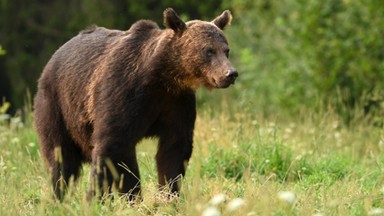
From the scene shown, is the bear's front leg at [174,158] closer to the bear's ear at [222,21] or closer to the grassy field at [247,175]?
the grassy field at [247,175]

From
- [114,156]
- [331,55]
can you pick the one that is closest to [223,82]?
[114,156]

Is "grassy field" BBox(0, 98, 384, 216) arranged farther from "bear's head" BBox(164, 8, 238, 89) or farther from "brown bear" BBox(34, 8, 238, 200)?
"bear's head" BBox(164, 8, 238, 89)

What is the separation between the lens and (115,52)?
807 centimetres

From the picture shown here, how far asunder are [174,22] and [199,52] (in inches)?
14.3

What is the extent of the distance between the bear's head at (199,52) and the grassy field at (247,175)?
2.24 feet

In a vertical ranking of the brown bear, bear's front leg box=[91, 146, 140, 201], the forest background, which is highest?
the brown bear

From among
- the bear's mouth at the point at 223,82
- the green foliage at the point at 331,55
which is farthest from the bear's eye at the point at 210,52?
the green foliage at the point at 331,55

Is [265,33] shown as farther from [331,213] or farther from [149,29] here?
[331,213]

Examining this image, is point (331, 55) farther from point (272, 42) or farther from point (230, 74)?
point (230, 74)

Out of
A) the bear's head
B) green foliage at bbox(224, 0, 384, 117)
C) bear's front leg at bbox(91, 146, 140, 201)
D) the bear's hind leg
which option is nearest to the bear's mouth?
the bear's head

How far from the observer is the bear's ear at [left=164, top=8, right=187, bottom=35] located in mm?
7785

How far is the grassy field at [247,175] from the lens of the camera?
634 cm

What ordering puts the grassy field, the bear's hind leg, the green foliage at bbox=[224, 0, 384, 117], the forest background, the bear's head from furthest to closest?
the forest background
the green foliage at bbox=[224, 0, 384, 117]
the bear's hind leg
the bear's head
the grassy field

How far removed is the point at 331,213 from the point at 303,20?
9762 millimetres
